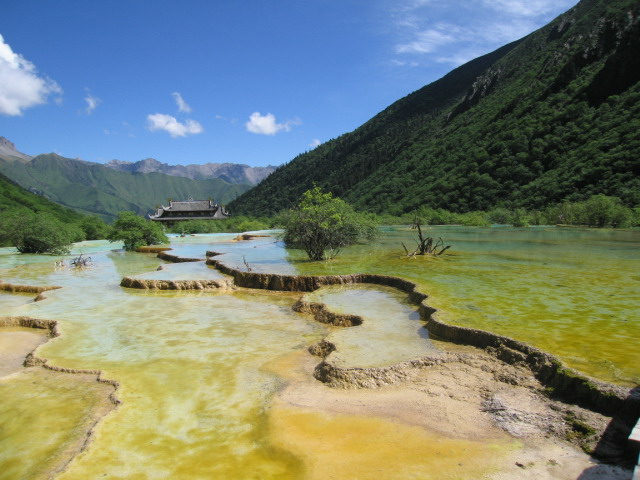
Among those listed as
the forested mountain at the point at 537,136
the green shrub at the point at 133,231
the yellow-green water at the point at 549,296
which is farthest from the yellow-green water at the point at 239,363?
the forested mountain at the point at 537,136

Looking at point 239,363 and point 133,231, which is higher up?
point 133,231

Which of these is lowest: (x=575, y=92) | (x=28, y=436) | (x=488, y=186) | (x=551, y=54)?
(x=28, y=436)

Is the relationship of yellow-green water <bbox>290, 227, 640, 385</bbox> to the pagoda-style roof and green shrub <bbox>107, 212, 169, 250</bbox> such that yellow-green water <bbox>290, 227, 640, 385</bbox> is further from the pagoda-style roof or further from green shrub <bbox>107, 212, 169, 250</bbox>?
the pagoda-style roof

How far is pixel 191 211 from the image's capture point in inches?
3430

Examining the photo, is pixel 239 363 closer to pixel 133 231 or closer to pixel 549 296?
pixel 549 296

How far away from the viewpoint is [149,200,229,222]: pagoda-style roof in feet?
277

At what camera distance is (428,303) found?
11961 mm

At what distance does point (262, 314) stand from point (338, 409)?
7.46 metres

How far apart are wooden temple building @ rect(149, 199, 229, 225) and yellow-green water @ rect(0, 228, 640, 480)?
6819cm

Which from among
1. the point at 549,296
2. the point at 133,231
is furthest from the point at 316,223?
the point at 133,231

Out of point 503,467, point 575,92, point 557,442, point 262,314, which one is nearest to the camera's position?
point 503,467

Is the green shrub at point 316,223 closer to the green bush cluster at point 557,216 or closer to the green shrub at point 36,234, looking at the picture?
the green bush cluster at point 557,216

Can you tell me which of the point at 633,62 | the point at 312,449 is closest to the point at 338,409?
the point at 312,449

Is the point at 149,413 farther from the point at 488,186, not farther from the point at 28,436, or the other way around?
the point at 488,186
